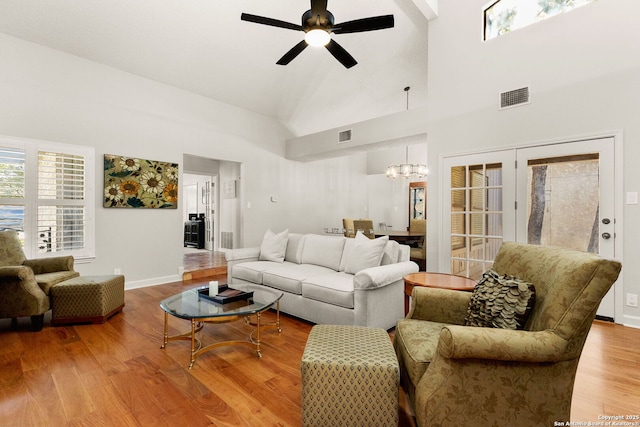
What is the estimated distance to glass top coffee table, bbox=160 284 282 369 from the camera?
2250 millimetres

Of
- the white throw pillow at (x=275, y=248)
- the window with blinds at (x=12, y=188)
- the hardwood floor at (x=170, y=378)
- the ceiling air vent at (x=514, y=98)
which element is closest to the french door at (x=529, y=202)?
the ceiling air vent at (x=514, y=98)

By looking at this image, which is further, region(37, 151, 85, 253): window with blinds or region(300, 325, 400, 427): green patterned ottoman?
region(37, 151, 85, 253): window with blinds

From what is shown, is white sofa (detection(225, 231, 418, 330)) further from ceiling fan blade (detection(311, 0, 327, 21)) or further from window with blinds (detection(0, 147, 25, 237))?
window with blinds (detection(0, 147, 25, 237))

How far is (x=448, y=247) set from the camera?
4.15 meters

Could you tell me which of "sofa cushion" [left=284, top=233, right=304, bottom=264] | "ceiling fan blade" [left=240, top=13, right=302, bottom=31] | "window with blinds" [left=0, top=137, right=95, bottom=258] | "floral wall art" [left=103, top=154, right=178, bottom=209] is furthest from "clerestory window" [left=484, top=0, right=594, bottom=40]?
"window with blinds" [left=0, top=137, right=95, bottom=258]

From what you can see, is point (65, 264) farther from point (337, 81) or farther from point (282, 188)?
point (337, 81)

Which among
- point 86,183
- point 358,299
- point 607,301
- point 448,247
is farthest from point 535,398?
point 86,183

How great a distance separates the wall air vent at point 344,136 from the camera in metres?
5.46

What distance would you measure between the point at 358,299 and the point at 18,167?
→ 4202mm

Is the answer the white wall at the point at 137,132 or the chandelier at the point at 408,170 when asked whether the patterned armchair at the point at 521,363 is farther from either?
the chandelier at the point at 408,170

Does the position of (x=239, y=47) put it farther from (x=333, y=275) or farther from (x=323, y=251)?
(x=333, y=275)

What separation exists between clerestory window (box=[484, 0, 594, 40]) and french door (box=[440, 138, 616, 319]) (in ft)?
4.79

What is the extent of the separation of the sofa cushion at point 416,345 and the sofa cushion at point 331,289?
81cm

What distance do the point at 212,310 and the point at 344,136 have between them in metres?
4.03
